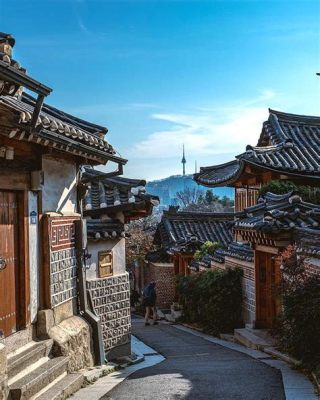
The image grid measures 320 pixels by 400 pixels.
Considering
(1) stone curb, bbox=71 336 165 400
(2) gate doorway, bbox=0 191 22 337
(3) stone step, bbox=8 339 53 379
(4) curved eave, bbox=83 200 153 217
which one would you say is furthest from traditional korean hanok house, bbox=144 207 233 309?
(2) gate doorway, bbox=0 191 22 337

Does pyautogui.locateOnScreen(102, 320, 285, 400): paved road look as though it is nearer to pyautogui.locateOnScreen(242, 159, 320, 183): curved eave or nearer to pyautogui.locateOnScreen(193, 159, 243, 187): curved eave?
pyautogui.locateOnScreen(242, 159, 320, 183): curved eave

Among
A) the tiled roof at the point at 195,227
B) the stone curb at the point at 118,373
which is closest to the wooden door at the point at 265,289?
the stone curb at the point at 118,373

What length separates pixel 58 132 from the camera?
336 inches

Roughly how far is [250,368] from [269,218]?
3910mm

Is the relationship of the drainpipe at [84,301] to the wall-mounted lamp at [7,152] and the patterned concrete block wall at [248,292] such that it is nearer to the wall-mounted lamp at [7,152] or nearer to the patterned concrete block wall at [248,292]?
the wall-mounted lamp at [7,152]

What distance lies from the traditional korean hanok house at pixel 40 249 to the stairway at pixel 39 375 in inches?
0.6

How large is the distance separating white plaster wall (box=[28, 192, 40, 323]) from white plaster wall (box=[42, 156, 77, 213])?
42 cm

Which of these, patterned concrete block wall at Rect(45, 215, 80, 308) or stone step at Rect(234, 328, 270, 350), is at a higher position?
patterned concrete block wall at Rect(45, 215, 80, 308)

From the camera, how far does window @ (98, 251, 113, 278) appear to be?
41.5ft

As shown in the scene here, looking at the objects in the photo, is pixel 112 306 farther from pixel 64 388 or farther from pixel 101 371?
pixel 64 388

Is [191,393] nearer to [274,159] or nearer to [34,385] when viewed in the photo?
[34,385]

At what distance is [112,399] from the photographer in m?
7.98

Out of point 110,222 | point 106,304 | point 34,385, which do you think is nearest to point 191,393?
point 34,385

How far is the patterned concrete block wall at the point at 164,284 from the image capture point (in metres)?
29.6
